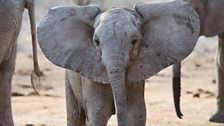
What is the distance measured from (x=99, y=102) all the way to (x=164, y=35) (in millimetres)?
445

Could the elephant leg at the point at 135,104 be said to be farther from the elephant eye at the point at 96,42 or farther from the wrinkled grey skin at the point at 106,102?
the elephant eye at the point at 96,42

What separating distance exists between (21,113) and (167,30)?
320cm

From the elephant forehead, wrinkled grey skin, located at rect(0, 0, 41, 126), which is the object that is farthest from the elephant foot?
the elephant forehead

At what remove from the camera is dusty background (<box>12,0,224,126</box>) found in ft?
24.4

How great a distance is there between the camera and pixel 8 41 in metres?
5.54

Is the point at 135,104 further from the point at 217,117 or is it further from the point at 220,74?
the point at 220,74

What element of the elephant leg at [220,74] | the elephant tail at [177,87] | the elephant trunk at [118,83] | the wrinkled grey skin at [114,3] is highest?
the wrinkled grey skin at [114,3]

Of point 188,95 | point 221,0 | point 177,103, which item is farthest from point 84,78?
point 188,95

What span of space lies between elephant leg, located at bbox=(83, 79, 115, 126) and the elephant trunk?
39cm

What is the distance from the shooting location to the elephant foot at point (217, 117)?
749 cm

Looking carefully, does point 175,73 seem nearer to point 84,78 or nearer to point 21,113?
point 21,113

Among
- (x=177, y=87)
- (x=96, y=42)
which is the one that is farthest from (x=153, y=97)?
(x=96, y=42)

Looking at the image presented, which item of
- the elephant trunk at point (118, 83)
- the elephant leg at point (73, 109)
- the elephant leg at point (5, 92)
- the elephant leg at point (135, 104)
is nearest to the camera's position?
the elephant trunk at point (118, 83)

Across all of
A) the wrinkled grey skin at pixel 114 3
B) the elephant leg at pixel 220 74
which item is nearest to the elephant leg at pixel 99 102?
the wrinkled grey skin at pixel 114 3
